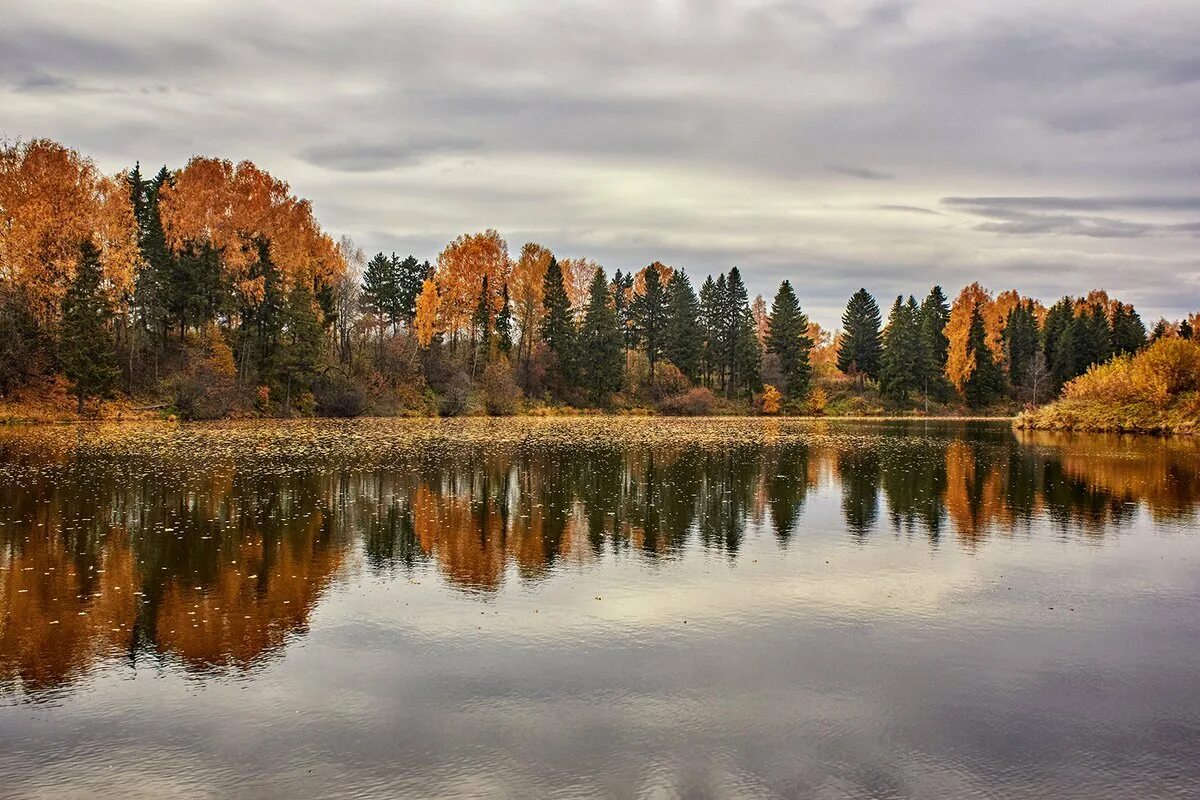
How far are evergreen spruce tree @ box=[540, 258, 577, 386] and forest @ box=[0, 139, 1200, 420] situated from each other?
252mm

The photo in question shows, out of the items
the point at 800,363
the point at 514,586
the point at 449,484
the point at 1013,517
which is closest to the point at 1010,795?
the point at 514,586

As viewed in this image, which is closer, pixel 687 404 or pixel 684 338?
pixel 687 404

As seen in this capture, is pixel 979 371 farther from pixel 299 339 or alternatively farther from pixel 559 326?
pixel 299 339

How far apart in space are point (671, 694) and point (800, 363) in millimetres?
97777

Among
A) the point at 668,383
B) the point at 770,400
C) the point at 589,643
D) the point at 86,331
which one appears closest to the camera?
the point at 589,643

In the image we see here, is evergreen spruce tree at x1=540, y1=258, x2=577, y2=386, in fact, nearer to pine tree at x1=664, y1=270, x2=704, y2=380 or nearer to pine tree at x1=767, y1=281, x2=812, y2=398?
pine tree at x1=664, y1=270, x2=704, y2=380

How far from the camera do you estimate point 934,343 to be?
11350cm

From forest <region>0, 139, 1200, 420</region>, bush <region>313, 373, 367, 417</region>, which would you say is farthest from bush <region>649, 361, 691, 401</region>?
bush <region>313, 373, 367, 417</region>

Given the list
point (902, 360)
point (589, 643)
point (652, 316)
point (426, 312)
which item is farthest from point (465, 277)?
point (589, 643)

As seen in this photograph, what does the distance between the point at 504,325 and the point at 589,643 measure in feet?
269

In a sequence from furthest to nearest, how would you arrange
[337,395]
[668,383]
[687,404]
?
[668,383] < [687,404] < [337,395]

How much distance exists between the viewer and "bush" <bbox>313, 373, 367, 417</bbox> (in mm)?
71688

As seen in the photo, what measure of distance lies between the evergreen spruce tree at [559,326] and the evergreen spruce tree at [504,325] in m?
4.24

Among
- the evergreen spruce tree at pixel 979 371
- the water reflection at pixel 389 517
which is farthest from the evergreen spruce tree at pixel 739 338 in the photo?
the water reflection at pixel 389 517
